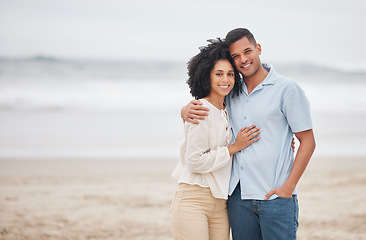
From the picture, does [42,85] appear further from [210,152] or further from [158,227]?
[210,152]

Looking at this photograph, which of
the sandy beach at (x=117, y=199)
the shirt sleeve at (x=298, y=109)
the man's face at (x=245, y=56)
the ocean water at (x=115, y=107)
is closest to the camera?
the shirt sleeve at (x=298, y=109)

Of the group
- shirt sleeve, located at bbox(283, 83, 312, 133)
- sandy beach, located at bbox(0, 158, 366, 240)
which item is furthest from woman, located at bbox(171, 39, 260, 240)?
sandy beach, located at bbox(0, 158, 366, 240)

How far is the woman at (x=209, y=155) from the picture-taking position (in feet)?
8.96

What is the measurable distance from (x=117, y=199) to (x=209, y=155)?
3649 millimetres

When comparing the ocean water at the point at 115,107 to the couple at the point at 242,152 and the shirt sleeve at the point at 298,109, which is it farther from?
the shirt sleeve at the point at 298,109

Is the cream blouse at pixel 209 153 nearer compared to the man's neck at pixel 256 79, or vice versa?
the cream blouse at pixel 209 153

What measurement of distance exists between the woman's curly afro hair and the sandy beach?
Answer: 2.48 metres

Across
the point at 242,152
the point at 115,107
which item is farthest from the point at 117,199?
the point at 115,107

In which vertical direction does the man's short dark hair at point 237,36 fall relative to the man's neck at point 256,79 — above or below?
above

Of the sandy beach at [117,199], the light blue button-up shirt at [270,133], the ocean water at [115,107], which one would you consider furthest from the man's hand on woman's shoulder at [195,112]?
the ocean water at [115,107]

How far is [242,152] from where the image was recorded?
2.81 meters

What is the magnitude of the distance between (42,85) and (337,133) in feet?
38.1

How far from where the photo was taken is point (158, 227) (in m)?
5.14

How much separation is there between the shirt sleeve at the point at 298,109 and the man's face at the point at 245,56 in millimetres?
313
